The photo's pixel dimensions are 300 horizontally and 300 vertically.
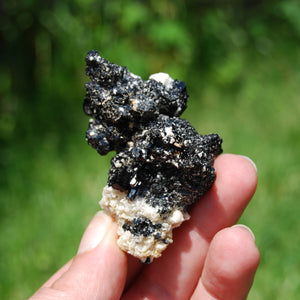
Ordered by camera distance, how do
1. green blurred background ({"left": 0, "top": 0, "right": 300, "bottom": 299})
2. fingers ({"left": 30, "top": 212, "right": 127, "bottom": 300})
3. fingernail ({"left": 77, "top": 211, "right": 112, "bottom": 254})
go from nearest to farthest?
1. fingers ({"left": 30, "top": 212, "right": 127, "bottom": 300})
2. fingernail ({"left": 77, "top": 211, "right": 112, "bottom": 254})
3. green blurred background ({"left": 0, "top": 0, "right": 300, "bottom": 299})

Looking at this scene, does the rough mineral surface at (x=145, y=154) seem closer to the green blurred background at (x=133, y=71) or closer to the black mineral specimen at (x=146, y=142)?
the black mineral specimen at (x=146, y=142)

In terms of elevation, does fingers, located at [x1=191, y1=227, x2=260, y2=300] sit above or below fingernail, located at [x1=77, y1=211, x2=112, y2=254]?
above

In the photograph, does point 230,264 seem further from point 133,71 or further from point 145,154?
point 133,71

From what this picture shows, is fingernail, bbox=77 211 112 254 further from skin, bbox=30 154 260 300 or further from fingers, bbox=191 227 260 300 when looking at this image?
fingers, bbox=191 227 260 300

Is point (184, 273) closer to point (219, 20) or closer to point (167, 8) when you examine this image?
point (167, 8)

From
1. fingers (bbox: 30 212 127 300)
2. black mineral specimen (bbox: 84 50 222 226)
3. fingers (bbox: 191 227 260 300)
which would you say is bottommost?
fingers (bbox: 30 212 127 300)

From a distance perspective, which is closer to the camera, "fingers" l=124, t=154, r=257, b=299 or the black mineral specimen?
the black mineral specimen

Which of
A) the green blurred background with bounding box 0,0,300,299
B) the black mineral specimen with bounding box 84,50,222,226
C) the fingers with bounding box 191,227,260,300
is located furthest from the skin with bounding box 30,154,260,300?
the green blurred background with bounding box 0,0,300,299

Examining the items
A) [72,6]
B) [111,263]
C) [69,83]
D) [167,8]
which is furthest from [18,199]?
[167,8]
